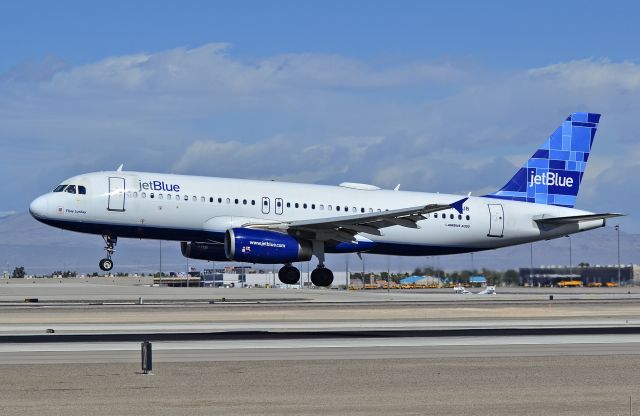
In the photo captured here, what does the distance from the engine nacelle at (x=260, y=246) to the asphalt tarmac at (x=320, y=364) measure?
8.62 meters

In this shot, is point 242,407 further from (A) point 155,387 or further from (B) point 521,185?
(B) point 521,185

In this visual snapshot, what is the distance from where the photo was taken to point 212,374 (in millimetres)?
24547

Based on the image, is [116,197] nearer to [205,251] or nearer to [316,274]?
[205,251]

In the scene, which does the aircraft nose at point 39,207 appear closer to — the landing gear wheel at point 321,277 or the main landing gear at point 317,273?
the main landing gear at point 317,273

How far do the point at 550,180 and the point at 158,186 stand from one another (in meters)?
24.5

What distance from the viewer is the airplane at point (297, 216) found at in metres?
54.3

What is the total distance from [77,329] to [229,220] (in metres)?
19.1

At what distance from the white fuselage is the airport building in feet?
103

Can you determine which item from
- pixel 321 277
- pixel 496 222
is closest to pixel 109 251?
pixel 321 277

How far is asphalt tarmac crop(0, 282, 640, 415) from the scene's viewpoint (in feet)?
67.1

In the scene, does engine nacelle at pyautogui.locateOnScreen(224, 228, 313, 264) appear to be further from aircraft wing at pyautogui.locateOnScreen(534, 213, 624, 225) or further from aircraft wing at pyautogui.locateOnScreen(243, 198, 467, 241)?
aircraft wing at pyautogui.locateOnScreen(534, 213, 624, 225)

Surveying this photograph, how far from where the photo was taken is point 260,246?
54312mm

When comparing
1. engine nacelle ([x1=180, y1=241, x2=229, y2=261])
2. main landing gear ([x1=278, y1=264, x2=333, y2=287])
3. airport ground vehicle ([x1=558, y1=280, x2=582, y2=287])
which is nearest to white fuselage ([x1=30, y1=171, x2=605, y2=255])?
main landing gear ([x1=278, y1=264, x2=333, y2=287])

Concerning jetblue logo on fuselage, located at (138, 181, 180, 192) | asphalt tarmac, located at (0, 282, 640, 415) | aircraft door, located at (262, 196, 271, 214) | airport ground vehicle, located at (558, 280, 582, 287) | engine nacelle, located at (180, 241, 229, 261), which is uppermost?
jetblue logo on fuselage, located at (138, 181, 180, 192)
